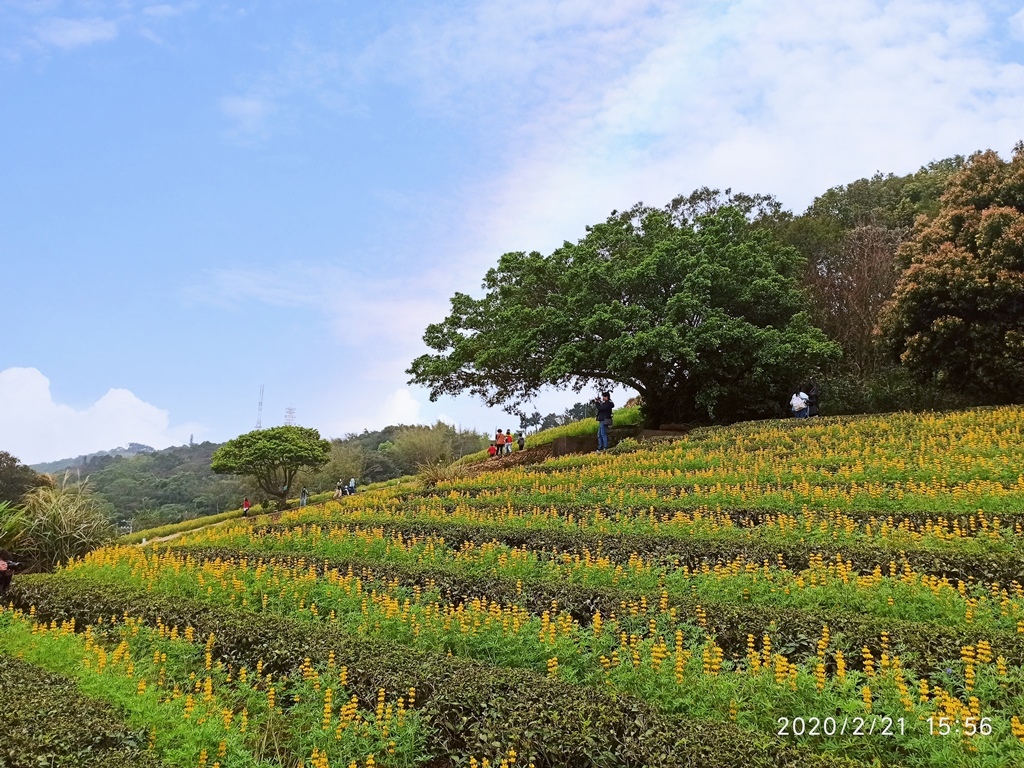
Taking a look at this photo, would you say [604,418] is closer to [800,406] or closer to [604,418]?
[604,418]

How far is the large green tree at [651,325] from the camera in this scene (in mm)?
21672

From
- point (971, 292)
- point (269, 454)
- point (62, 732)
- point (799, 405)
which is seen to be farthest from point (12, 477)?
point (971, 292)

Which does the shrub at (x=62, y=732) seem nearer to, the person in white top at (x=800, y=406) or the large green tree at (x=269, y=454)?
the person in white top at (x=800, y=406)

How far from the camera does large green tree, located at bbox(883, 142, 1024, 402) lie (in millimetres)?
17312

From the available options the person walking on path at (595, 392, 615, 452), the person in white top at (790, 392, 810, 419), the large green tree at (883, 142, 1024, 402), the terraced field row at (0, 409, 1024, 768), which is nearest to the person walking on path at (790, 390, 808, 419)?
the person in white top at (790, 392, 810, 419)

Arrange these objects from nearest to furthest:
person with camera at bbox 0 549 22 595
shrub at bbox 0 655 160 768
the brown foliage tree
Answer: shrub at bbox 0 655 160 768, person with camera at bbox 0 549 22 595, the brown foliage tree

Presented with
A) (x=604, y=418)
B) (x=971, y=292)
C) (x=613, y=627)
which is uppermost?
(x=971, y=292)

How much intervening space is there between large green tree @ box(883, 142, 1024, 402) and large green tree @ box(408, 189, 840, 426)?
9.69 feet

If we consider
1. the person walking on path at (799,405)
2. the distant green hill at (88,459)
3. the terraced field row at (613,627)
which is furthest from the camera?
the distant green hill at (88,459)

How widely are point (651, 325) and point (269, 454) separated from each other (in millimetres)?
23952

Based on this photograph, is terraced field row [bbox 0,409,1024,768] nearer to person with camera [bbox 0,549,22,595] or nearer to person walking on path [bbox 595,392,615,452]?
person with camera [bbox 0,549,22,595]

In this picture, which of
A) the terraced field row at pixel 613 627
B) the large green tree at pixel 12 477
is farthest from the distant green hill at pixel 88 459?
the terraced field row at pixel 613 627

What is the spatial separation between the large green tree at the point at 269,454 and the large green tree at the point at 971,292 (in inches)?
1178

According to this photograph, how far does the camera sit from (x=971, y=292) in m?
17.7
